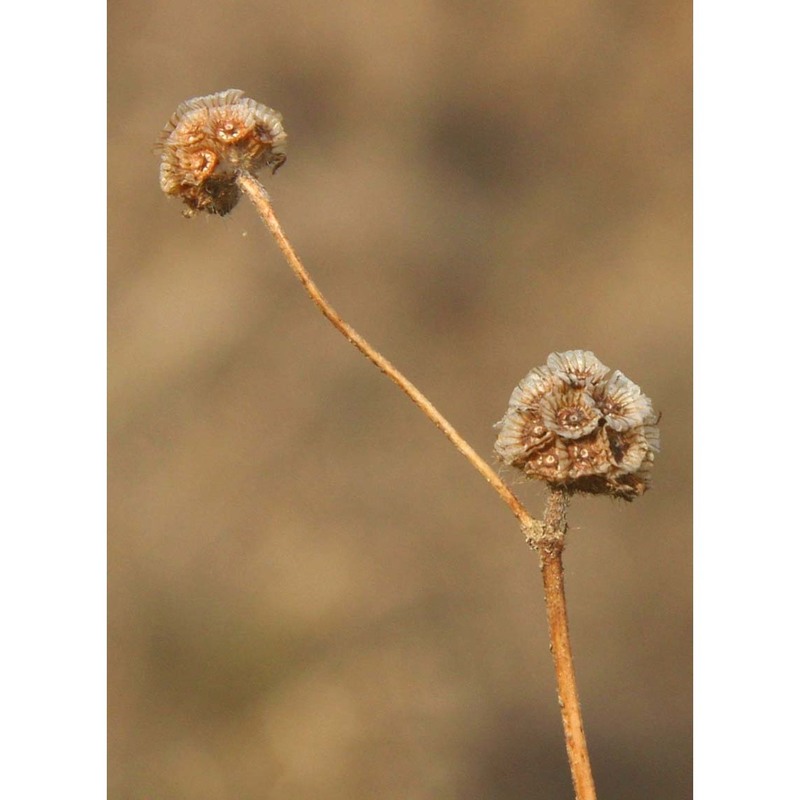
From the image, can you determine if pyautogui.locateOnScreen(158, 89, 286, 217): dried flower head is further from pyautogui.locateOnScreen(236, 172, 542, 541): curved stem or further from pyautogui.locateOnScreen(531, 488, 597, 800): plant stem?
pyautogui.locateOnScreen(531, 488, 597, 800): plant stem

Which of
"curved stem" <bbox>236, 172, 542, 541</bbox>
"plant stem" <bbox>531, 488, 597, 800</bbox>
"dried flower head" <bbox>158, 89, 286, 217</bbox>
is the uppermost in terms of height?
"dried flower head" <bbox>158, 89, 286, 217</bbox>

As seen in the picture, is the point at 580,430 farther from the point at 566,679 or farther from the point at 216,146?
the point at 216,146

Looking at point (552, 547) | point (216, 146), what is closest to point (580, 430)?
point (552, 547)

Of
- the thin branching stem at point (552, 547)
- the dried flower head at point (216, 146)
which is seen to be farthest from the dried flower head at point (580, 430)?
the dried flower head at point (216, 146)

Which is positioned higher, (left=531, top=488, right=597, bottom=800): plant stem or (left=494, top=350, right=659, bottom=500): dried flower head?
(left=494, top=350, right=659, bottom=500): dried flower head

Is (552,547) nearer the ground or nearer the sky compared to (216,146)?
nearer the ground

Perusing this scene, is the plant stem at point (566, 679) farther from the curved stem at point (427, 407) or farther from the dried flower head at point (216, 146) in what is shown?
the dried flower head at point (216, 146)

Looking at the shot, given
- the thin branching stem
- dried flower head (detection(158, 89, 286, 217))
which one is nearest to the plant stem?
the thin branching stem
